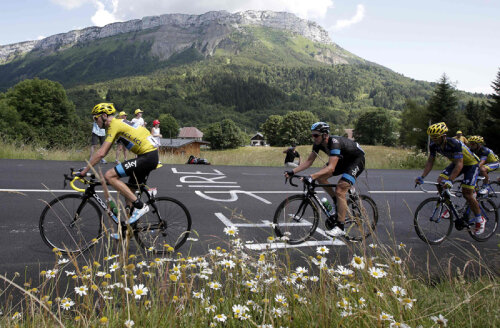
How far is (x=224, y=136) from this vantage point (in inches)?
5192

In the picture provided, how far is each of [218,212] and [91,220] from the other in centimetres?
Answer: 291

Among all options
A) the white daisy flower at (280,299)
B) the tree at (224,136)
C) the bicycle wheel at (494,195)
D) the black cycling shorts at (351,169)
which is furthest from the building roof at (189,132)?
the white daisy flower at (280,299)

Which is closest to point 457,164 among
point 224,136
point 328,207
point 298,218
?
point 328,207

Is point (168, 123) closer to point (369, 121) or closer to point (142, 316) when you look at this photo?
point (369, 121)

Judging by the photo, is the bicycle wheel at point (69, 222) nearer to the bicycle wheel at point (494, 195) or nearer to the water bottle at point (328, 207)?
the water bottle at point (328, 207)

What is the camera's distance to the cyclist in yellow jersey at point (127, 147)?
4.76m

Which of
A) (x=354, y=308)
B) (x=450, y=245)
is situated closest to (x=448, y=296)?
(x=354, y=308)

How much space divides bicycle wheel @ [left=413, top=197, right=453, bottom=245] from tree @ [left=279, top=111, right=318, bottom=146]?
124855mm

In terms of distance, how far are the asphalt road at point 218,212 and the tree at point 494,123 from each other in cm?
4183

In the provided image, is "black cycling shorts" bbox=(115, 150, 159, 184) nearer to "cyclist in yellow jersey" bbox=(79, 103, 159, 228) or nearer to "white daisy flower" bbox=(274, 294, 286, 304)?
"cyclist in yellow jersey" bbox=(79, 103, 159, 228)

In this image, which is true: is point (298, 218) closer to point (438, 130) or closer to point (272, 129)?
point (438, 130)

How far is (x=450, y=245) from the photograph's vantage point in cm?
598

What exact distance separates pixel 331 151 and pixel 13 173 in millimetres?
9851

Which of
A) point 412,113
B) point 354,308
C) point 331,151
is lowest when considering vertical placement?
point 354,308
